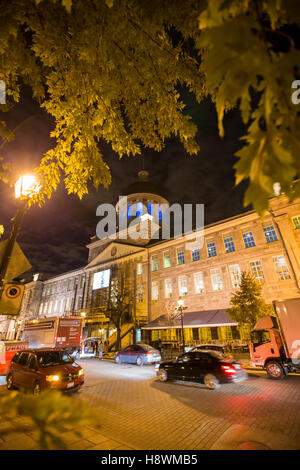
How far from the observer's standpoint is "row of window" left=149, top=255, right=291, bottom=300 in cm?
1937

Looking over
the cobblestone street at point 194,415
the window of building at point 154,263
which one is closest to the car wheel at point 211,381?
the cobblestone street at point 194,415

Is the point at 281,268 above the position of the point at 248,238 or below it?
below

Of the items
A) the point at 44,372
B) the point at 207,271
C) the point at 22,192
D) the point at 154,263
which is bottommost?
the point at 44,372

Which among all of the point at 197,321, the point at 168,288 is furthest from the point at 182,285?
the point at 197,321

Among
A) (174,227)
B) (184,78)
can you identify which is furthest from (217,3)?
(174,227)

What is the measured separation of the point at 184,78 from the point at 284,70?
12.3ft

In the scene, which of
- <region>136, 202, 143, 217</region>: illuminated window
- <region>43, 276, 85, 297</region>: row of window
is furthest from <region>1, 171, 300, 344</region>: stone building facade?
<region>136, 202, 143, 217</region>: illuminated window

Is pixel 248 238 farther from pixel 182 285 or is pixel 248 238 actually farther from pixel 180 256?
pixel 182 285

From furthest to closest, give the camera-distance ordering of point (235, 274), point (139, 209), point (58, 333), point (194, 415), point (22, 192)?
point (139, 209), point (235, 274), point (58, 333), point (194, 415), point (22, 192)

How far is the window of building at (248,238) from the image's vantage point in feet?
71.5

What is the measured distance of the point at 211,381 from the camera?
9.54 meters

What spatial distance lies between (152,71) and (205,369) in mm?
11098

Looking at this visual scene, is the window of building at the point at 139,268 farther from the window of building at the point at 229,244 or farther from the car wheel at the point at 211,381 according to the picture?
the car wheel at the point at 211,381
